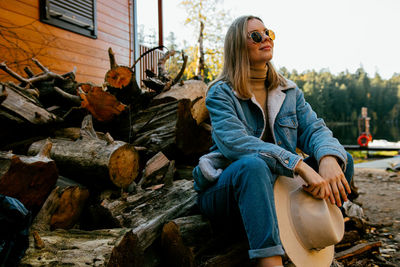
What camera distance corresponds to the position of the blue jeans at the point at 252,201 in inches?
57.9

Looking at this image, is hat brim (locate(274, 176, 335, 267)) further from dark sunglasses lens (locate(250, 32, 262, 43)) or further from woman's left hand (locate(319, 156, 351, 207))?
dark sunglasses lens (locate(250, 32, 262, 43))

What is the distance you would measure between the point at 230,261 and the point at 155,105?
74.6 inches

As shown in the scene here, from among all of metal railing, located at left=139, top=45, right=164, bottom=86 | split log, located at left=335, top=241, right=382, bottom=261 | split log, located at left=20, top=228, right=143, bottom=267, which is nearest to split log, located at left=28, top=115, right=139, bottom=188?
split log, located at left=20, top=228, right=143, bottom=267

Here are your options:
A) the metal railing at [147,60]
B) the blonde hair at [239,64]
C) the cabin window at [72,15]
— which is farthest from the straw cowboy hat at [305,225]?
the metal railing at [147,60]

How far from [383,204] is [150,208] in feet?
12.6

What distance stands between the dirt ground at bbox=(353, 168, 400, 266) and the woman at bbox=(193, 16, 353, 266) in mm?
1500

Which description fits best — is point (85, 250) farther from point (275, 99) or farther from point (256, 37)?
point (256, 37)

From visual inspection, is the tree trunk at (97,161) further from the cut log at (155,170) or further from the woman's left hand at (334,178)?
the woman's left hand at (334,178)

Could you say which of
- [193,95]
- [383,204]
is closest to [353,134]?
[383,204]

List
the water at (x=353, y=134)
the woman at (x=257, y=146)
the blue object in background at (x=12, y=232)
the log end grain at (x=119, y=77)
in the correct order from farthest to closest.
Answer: the water at (x=353, y=134), the log end grain at (x=119, y=77), the woman at (x=257, y=146), the blue object in background at (x=12, y=232)

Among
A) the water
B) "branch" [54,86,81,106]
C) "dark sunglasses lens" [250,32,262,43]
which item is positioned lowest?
the water

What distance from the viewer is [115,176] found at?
7.77 ft

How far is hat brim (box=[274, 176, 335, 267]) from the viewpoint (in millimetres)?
1588

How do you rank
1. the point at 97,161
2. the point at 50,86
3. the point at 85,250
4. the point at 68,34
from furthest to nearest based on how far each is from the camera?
the point at 68,34
the point at 50,86
the point at 97,161
the point at 85,250
